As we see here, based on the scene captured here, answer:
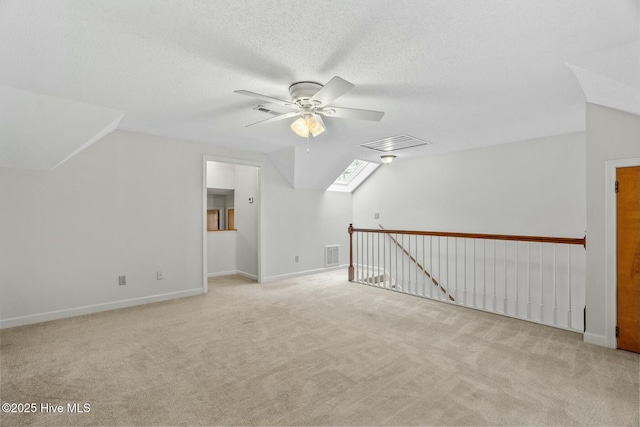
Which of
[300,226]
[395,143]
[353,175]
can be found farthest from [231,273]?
[395,143]

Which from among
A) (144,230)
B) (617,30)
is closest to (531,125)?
(617,30)

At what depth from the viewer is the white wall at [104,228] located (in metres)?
3.25

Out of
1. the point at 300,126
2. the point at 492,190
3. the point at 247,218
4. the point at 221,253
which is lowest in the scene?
the point at 221,253

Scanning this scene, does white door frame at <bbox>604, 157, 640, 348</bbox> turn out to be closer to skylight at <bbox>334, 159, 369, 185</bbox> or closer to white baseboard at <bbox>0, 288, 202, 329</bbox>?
skylight at <bbox>334, 159, 369, 185</bbox>

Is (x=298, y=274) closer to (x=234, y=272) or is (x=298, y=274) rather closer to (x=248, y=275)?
(x=248, y=275)

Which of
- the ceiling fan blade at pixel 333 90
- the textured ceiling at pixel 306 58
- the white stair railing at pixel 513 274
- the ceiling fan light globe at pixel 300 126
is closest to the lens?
the textured ceiling at pixel 306 58

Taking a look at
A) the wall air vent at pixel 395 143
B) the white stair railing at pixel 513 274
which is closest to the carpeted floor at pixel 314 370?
the white stair railing at pixel 513 274

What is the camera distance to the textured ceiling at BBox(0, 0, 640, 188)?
5.26ft

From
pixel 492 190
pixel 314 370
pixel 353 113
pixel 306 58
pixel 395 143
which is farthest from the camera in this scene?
pixel 492 190

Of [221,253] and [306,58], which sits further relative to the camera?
[221,253]

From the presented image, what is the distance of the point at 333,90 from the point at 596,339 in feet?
10.8

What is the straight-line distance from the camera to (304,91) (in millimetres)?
2443

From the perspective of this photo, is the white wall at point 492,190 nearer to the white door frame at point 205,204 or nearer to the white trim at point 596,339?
the white trim at point 596,339

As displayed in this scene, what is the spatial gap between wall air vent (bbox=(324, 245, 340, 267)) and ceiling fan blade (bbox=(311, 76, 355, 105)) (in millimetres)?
4291
